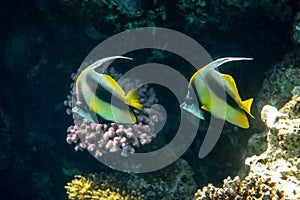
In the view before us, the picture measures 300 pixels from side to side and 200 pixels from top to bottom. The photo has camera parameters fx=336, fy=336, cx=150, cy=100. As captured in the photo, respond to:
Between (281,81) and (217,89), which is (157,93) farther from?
(217,89)

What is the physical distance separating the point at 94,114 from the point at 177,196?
1556mm

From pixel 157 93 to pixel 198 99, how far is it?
5.55 feet

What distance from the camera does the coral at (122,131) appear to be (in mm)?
3673

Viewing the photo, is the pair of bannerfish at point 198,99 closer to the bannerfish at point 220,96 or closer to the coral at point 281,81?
the bannerfish at point 220,96

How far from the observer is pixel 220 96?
2.47 metres

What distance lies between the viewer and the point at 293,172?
2.74m

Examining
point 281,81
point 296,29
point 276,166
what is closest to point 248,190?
point 276,166

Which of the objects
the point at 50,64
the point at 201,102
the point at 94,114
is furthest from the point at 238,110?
the point at 50,64

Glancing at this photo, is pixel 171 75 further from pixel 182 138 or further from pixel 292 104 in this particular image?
pixel 292 104

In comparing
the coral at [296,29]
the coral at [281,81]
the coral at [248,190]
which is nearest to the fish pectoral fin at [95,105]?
the coral at [248,190]

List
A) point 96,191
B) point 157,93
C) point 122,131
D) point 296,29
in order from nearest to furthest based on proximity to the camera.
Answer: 1. point 296,29
2. point 122,131
3. point 96,191
4. point 157,93

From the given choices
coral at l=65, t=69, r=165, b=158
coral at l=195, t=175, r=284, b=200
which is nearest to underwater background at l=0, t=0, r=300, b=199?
coral at l=195, t=175, r=284, b=200

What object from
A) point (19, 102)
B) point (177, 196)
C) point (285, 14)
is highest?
point (285, 14)

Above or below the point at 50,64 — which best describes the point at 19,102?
below
